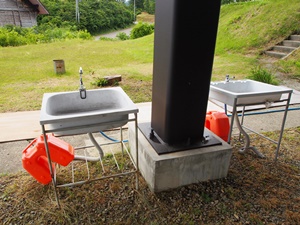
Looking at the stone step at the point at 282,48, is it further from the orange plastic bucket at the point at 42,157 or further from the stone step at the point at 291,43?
the orange plastic bucket at the point at 42,157

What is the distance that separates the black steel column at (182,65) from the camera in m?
1.48

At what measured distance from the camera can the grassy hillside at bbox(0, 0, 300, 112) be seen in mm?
4517

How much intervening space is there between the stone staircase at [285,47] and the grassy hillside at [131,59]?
255 millimetres

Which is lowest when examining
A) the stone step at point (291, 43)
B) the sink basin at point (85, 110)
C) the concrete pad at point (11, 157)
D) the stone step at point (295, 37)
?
the concrete pad at point (11, 157)

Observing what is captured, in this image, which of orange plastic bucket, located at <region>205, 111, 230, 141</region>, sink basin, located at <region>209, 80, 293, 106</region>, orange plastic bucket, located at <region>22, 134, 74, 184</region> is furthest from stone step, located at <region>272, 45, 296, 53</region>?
orange plastic bucket, located at <region>22, 134, 74, 184</region>

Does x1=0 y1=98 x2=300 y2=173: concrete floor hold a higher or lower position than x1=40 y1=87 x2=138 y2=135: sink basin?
lower

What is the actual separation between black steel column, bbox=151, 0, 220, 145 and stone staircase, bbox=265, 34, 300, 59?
6.01 meters

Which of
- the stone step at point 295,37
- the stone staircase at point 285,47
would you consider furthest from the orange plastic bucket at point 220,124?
the stone step at point 295,37

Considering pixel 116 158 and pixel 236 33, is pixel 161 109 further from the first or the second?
pixel 236 33

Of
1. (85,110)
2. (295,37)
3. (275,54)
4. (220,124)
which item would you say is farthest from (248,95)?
(295,37)

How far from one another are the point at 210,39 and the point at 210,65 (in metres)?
0.18

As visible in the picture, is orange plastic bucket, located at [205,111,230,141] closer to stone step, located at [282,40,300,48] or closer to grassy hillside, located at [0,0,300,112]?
grassy hillside, located at [0,0,300,112]

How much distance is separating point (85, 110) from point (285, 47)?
22.8ft

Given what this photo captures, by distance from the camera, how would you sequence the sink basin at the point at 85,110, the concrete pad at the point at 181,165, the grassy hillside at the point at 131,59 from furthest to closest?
1. the grassy hillside at the point at 131,59
2. the concrete pad at the point at 181,165
3. the sink basin at the point at 85,110
